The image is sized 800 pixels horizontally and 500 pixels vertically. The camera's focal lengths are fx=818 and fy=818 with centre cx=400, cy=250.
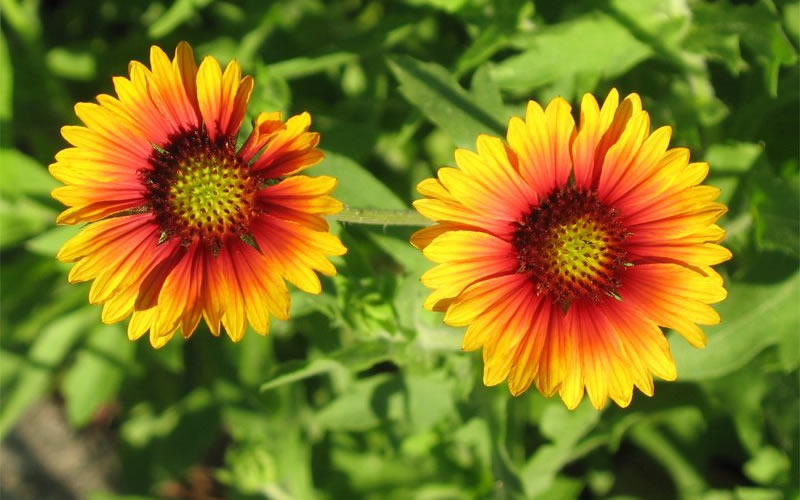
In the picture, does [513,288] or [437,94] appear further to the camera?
[437,94]

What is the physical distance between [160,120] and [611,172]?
991 millimetres

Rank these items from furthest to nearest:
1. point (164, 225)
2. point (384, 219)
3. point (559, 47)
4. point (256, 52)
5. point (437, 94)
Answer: point (256, 52) → point (559, 47) → point (437, 94) → point (164, 225) → point (384, 219)

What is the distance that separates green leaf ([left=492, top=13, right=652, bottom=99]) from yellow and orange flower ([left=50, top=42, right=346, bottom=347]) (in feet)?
2.66

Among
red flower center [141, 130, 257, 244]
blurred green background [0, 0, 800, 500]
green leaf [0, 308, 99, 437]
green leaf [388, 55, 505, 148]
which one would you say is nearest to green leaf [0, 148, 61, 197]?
blurred green background [0, 0, 800, 500]

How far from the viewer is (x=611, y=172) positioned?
1747 millimetres

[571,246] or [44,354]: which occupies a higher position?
[44,354]

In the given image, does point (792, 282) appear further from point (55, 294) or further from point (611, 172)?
point (55, 294)

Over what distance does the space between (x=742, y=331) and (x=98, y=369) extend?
2.37 m

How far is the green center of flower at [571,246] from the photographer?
1831 mm

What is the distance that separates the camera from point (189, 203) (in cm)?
189

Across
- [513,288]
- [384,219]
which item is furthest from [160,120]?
[513,288]

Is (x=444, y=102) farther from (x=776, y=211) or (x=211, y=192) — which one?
(x=776, y=211)

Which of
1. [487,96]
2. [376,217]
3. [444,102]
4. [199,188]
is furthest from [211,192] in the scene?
[487,96]

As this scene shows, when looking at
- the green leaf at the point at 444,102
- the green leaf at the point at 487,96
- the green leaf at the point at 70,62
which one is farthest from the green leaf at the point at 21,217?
the green leaf at the point at 487,96
